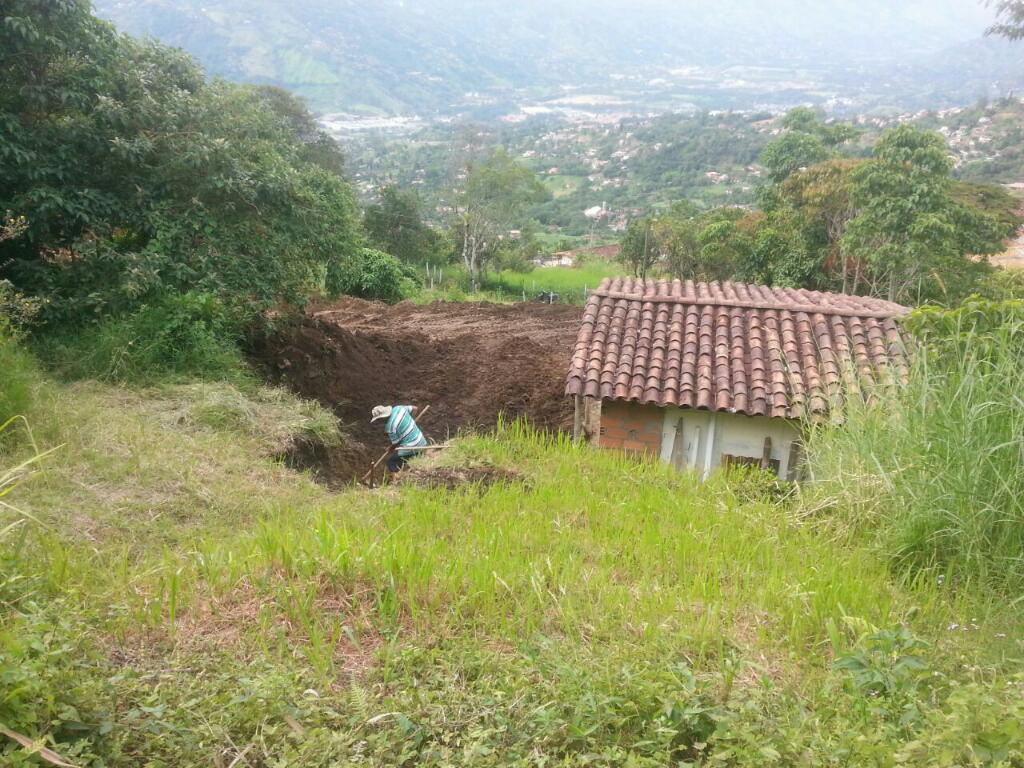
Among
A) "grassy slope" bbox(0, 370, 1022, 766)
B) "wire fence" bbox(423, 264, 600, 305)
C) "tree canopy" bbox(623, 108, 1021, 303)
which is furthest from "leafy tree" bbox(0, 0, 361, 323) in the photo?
"wire fence" bbox(423, 264, 600, 305)

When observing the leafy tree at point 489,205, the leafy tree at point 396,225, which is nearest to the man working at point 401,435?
the leafy tree at point 396,225

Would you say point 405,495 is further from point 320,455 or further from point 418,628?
point 320,455

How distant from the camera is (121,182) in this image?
9.34m

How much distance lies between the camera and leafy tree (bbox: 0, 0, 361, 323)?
8.41m

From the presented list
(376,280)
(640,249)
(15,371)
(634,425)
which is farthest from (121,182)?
(640,249)

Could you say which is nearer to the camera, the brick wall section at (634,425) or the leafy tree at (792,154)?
the brick wall section at (634,425)

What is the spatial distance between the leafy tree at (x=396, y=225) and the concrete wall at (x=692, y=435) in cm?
2392

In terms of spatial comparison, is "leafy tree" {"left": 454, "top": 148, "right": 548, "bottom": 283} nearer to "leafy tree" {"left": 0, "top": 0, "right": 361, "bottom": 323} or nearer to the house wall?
"leafy tree" {"left": 0, "top": 0, "right": 361, "bottom": 323}

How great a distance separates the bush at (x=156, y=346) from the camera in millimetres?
8188

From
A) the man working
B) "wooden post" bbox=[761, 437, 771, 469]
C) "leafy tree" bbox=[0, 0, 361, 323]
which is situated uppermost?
"leafy tree" bbox=[0, 0, 361, 323]

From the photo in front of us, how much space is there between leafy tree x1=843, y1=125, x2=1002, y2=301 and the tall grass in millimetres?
14102

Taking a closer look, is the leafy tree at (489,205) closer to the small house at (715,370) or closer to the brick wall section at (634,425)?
the small house at (715,370)

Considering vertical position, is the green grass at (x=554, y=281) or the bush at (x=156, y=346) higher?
the bush at (x=156, y=346)

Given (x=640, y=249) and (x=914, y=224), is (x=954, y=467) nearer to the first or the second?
(x=914, y=224)
